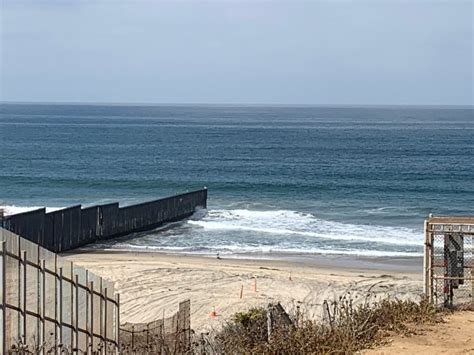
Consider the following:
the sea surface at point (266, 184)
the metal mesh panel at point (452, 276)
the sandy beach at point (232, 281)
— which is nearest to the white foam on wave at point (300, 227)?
the sea surface at point (266, 184)

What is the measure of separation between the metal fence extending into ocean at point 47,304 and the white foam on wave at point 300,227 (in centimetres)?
2669

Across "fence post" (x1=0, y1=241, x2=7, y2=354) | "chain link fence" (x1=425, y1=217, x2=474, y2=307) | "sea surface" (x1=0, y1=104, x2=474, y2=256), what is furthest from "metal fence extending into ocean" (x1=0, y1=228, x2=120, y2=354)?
"sea surface" (x1=0, y1=104, x2=474, y2=256)

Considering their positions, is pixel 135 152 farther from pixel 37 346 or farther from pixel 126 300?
pixel 37 346

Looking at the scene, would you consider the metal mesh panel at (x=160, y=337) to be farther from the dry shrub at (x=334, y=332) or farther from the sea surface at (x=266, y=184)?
the sea surface at (x=266, y=184)

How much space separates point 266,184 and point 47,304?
54.7 meters

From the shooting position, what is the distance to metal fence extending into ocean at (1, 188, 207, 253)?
32969 millimetres

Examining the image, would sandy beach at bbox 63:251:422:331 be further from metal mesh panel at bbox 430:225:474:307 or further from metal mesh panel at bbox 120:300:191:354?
metal mesh panel at bbox 430:225:474:307

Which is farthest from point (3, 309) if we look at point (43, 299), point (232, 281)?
point (232, 281)

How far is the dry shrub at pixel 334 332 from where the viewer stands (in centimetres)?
1055

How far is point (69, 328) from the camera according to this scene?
1228 cm

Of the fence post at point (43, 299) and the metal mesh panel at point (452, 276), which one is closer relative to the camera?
the fence post at point (43, 299)

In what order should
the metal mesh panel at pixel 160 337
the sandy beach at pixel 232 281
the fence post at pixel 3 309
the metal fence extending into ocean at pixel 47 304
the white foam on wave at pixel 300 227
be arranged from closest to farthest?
the fence post at pixel 3 309 → the metal fence extending into ocean at pixel 47 304 → the metal mesh panel at pixel 160 337 → the sandy beach at pixel 232 281 → the white foam on wave at pixel 300 227

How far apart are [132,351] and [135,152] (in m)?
87.6

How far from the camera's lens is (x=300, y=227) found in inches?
1729
